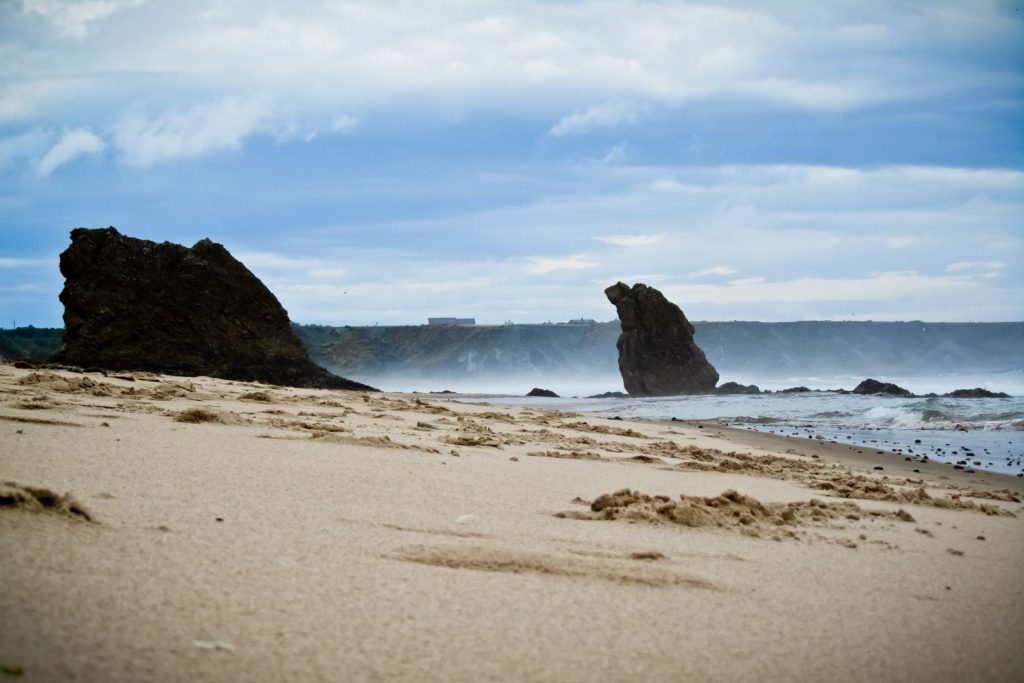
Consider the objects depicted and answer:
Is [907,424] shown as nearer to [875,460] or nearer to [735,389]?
[875,460]

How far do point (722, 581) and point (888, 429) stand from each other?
48.1 ft

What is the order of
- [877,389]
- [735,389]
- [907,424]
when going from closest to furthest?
1. [907,424]
2. [877,389]
3. [735,389]

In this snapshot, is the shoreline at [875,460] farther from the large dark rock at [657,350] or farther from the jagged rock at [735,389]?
the large dark rock at [657,350]

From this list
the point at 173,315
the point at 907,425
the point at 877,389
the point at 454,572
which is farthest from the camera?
the point at 877,389

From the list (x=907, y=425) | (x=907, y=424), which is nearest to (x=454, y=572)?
(x=907, y=425)

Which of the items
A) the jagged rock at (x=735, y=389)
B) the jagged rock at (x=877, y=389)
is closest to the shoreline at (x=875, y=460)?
the jagged rock at (x=877, y=389)

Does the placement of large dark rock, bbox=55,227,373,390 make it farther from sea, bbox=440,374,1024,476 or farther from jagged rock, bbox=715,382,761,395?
jagged rock, bbox=715,382,761,395

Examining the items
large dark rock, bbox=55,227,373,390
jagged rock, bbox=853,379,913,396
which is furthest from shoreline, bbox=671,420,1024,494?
jagged rock, bbox=853,379,913,396

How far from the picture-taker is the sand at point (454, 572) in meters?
2.20

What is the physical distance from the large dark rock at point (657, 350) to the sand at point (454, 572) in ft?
106

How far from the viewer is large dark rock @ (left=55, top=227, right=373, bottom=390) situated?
57.6 feet

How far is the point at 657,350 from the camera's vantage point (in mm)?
38844

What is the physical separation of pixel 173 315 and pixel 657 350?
24.5 m

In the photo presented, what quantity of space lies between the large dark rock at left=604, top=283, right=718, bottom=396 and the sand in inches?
1271
